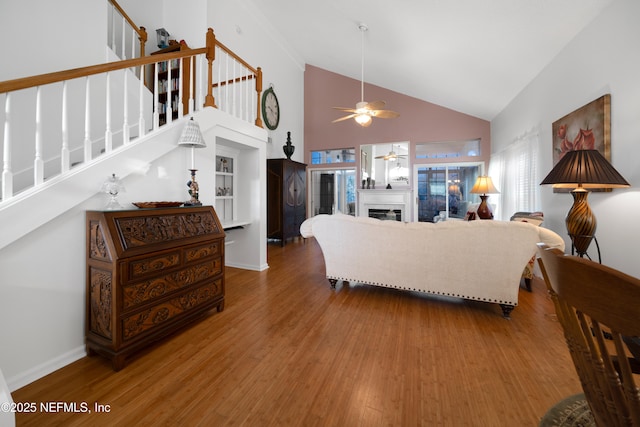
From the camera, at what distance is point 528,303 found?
2654 millimetres

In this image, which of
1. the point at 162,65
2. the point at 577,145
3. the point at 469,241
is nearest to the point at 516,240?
the point at 469,241

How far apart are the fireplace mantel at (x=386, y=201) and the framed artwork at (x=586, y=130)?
3.44 metres

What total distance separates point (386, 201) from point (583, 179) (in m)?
4.78

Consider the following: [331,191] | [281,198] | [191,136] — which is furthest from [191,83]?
[331,191]

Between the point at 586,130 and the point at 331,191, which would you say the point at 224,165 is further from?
the point at 586,130

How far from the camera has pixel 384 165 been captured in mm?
6879

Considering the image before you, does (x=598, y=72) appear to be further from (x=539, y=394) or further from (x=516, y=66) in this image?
(x=539, y=394)

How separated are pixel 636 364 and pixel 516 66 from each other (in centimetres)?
412

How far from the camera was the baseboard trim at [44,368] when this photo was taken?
1468mm

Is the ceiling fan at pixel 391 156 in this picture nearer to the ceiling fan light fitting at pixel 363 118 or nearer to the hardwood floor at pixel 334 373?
the ceiling fan light fitting at pixel 363 118

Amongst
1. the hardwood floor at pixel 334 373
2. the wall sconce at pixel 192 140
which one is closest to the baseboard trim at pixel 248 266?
the hardwood floor at pixel 334 373

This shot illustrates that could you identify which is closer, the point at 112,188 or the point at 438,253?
the point at 112,188

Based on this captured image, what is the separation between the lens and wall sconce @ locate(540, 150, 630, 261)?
6.20 ft

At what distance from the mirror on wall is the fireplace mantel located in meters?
0.22
